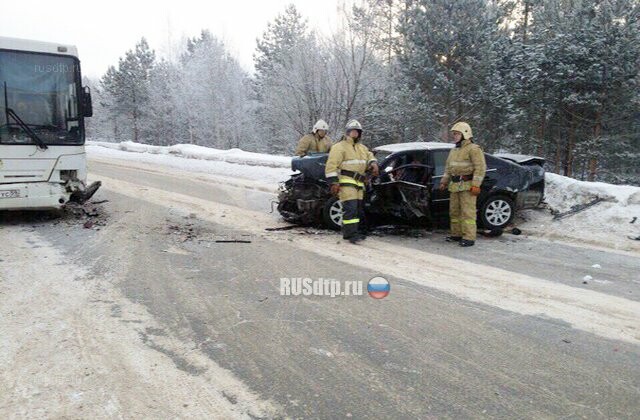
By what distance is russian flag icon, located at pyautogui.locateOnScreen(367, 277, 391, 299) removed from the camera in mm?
4691

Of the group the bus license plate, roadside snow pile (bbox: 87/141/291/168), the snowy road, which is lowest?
the snowy road

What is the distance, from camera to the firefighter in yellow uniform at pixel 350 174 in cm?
702

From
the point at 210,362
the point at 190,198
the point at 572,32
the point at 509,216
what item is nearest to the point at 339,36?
the point at 572,32

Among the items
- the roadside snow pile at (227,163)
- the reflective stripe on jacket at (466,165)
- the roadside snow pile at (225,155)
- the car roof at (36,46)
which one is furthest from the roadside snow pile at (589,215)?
the roadside snow pile at (225,155)

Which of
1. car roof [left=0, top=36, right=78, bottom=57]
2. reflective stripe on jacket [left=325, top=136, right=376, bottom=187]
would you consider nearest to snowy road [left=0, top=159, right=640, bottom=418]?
reflective stripe on jacket [left=325, top=136, right=376, bottom=187]

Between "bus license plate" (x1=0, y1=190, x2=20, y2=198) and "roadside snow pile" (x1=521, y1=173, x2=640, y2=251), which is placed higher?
"bus license plate" (x1=0, y1=190, x2=20, y2=198)

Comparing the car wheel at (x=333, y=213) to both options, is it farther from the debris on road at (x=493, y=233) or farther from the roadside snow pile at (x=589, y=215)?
the roadside snow pile at (x=589, y=215)

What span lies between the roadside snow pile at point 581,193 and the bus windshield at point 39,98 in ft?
29.2

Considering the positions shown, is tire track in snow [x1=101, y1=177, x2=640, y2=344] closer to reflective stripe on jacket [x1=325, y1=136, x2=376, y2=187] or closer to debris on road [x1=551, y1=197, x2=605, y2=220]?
reflective stripe on jacket [x1=325, y1=136, x2=376, y2=187]

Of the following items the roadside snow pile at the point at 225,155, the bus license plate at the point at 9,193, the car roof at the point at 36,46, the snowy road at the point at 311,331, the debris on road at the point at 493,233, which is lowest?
the snowy road at the point at 311,331

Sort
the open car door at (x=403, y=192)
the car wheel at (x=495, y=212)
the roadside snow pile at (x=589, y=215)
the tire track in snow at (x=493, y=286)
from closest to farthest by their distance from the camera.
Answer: the tire track in snow at (x=493, y=286), the open car door at (x=403, y=192), the roadside snow pile at (x=589, y=215), the car wheel at (x=495, y=212)

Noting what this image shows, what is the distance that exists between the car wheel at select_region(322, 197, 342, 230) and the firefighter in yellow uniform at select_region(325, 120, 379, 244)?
534mm

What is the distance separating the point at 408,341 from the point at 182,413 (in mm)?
1788

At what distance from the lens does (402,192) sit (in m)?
7.30
